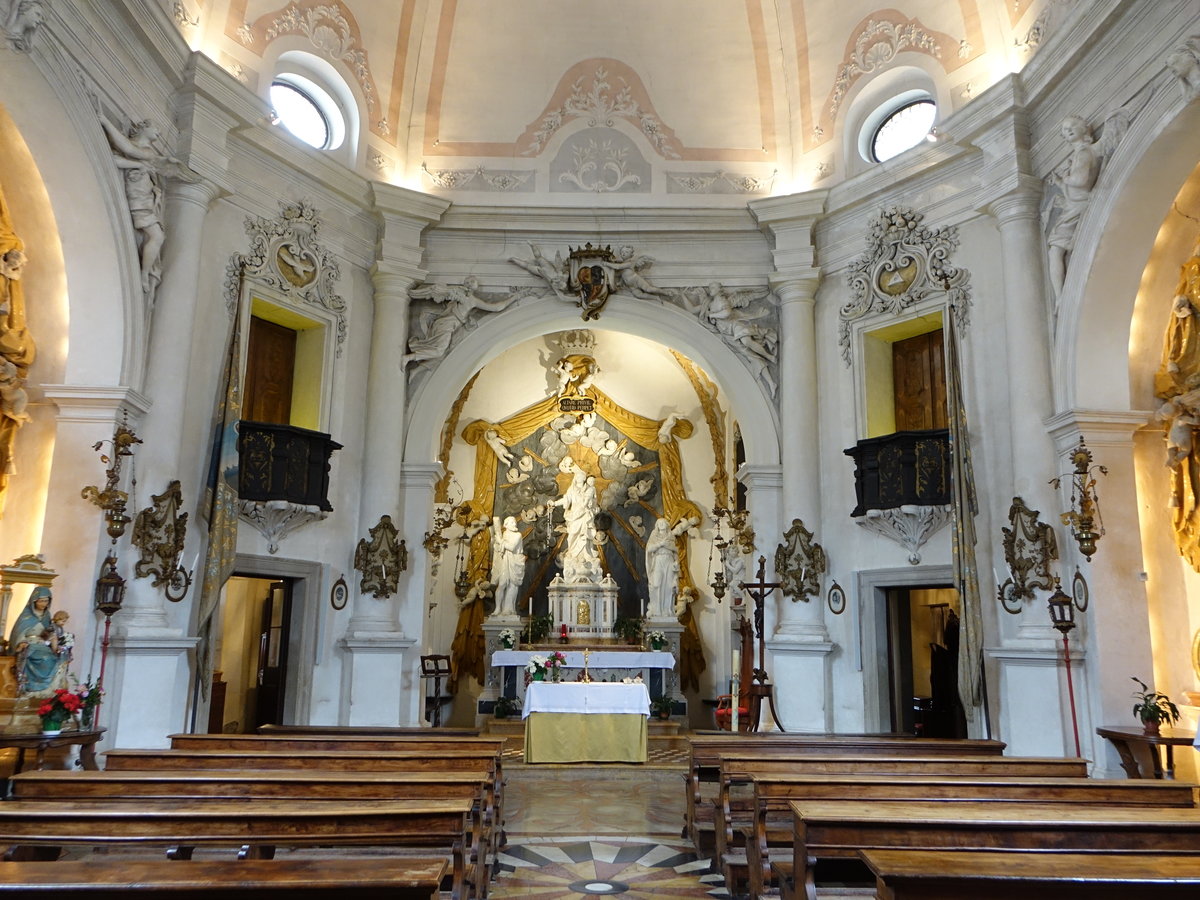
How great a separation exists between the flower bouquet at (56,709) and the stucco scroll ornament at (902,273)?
940cm

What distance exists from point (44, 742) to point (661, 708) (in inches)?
401

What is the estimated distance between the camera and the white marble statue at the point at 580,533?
1708cm

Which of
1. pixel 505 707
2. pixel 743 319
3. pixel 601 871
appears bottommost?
pixel 601 871

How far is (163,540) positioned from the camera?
964 cm

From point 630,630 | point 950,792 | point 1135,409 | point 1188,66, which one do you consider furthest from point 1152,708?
point 630,630

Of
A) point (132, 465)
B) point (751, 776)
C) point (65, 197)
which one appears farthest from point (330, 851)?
point (65, 197)

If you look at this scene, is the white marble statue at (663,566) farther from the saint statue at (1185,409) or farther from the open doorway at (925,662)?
the saint statue at (1185,409)

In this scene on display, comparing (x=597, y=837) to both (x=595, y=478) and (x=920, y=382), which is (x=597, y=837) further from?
(x=595, y=478)

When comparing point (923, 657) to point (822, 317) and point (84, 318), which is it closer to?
point (822, 317)

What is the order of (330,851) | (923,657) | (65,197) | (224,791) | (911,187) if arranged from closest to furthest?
1. (224,791)
2. (330,851)
3. (65,197)
4. (911,187)
5. (923,657)

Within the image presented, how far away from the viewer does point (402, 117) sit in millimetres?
13898

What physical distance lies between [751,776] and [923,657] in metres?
9.93

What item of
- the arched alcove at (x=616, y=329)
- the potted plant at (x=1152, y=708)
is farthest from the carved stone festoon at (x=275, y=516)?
the potted plant at (x=1152, y=708)

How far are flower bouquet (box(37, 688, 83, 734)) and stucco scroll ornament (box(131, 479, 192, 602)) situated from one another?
197 cm
